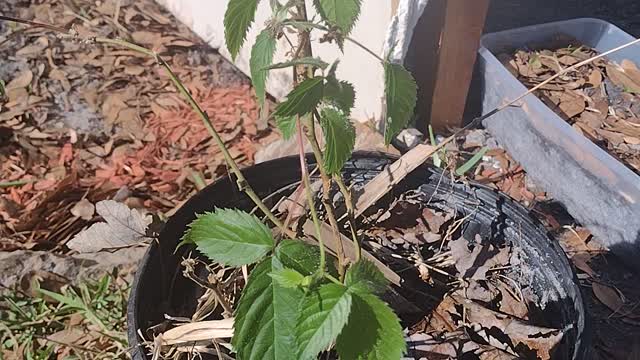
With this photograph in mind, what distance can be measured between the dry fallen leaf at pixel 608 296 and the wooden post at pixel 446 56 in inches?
22.1

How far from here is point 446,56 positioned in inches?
64.1

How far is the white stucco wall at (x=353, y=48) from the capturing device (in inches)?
61.2

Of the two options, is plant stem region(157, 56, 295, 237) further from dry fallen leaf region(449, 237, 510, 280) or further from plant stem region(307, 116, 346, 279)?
dry fallen leaf region(449, 237, 510, 280)

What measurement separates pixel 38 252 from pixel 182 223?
1.94 feet

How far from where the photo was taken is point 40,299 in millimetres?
1484

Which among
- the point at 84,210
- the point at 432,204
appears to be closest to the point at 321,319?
the point at 432,204

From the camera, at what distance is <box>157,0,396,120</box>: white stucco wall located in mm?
1554

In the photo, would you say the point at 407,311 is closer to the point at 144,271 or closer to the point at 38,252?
the point at 144,271

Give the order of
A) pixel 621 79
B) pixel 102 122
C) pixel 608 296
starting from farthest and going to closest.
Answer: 1. pixel 102 122
2. pixel 621 79
3. pixel 608 296

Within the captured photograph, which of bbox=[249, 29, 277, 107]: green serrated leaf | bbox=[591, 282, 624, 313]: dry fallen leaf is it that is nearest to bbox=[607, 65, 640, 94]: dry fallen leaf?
bbox=[591, 282, 624, 313]: dry fallen leaf

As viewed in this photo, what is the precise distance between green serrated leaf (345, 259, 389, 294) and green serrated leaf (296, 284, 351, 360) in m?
0.02

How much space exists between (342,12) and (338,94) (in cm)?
9

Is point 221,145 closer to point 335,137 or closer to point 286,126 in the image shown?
point 286,126

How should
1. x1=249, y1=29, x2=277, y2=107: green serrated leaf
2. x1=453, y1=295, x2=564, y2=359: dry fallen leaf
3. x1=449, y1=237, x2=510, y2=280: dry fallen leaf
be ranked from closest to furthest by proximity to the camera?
x1=249, y1=29, x2=277, y2=107: green serrated leaf
x1=453, y1=295, x2=564, y2=359: dry fallen leaf
x1=449, y1=237, x2=510, y2=280: dry fallen leaf
